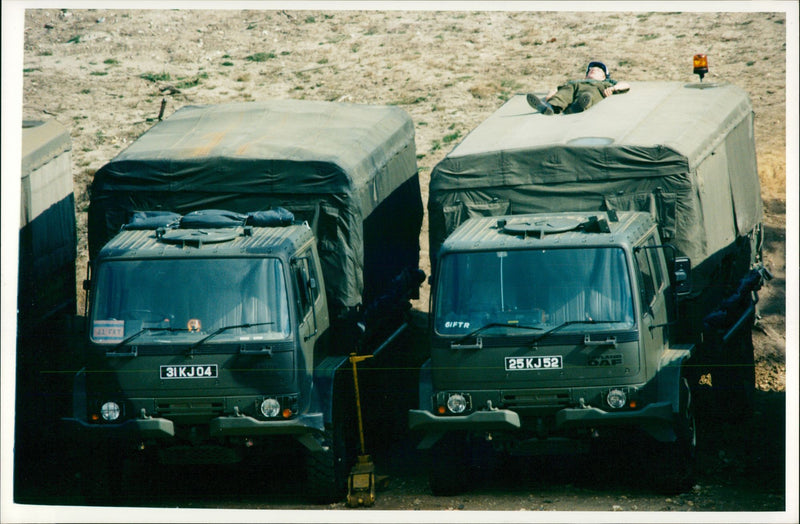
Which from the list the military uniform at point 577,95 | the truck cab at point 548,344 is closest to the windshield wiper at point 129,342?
the truck cab at point 548,344

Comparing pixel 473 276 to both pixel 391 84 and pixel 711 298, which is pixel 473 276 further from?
pixel 391 84

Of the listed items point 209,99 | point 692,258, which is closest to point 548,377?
point 692,258

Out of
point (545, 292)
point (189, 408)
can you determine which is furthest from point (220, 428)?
point (545, 292)

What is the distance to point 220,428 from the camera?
362 inches

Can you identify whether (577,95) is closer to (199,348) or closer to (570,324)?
(570,324)

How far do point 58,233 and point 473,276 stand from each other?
5427mm

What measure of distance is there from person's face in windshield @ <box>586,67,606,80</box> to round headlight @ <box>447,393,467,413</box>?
5.38 metres

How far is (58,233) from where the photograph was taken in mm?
12484

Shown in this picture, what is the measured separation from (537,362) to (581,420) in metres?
0.57

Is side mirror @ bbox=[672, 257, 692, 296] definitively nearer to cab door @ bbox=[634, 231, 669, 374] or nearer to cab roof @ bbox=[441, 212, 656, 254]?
cab door @ bbox=[634, 231, 669, 374]

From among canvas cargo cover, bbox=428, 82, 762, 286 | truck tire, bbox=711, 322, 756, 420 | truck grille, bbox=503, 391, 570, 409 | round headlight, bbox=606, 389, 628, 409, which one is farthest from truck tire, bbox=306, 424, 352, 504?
truck tire, bbox=711, 322, 756, 420

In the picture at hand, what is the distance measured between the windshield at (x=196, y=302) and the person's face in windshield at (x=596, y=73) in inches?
221

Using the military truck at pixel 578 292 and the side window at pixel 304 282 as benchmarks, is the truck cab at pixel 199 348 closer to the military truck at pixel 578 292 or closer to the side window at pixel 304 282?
the side window at pixel 304 282

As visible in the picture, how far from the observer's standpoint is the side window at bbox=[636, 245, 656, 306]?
9.31 metres
